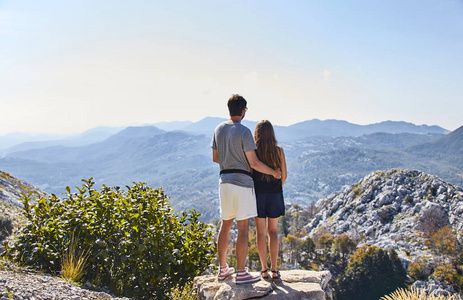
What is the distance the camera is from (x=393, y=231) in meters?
81.7

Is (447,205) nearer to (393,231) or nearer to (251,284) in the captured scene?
(393,231)

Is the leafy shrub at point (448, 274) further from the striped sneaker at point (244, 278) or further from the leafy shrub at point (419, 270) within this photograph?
the striped sneaker at point (244, 278)

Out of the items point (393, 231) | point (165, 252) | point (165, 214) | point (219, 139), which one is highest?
point (219, 139)

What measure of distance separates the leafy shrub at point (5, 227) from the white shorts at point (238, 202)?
6496mm

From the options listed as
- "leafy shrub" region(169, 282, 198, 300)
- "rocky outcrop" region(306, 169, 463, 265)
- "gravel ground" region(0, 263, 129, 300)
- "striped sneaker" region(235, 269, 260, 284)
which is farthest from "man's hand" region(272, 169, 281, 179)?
"rocky outcrop" region(306, 169, 463, 265)

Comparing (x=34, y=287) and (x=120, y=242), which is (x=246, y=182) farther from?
(x=34, y=287)

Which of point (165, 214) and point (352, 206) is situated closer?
point (165, 214)

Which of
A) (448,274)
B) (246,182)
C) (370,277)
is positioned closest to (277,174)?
(246,182)

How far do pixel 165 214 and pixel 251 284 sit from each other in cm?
223

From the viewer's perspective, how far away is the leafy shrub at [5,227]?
821 cm

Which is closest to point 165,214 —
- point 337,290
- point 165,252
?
point 165,252

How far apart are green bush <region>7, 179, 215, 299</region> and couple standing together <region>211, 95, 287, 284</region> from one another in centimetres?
107

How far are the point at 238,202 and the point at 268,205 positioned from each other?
2.24 feet

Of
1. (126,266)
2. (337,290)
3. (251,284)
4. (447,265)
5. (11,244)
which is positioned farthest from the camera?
(447,265)
